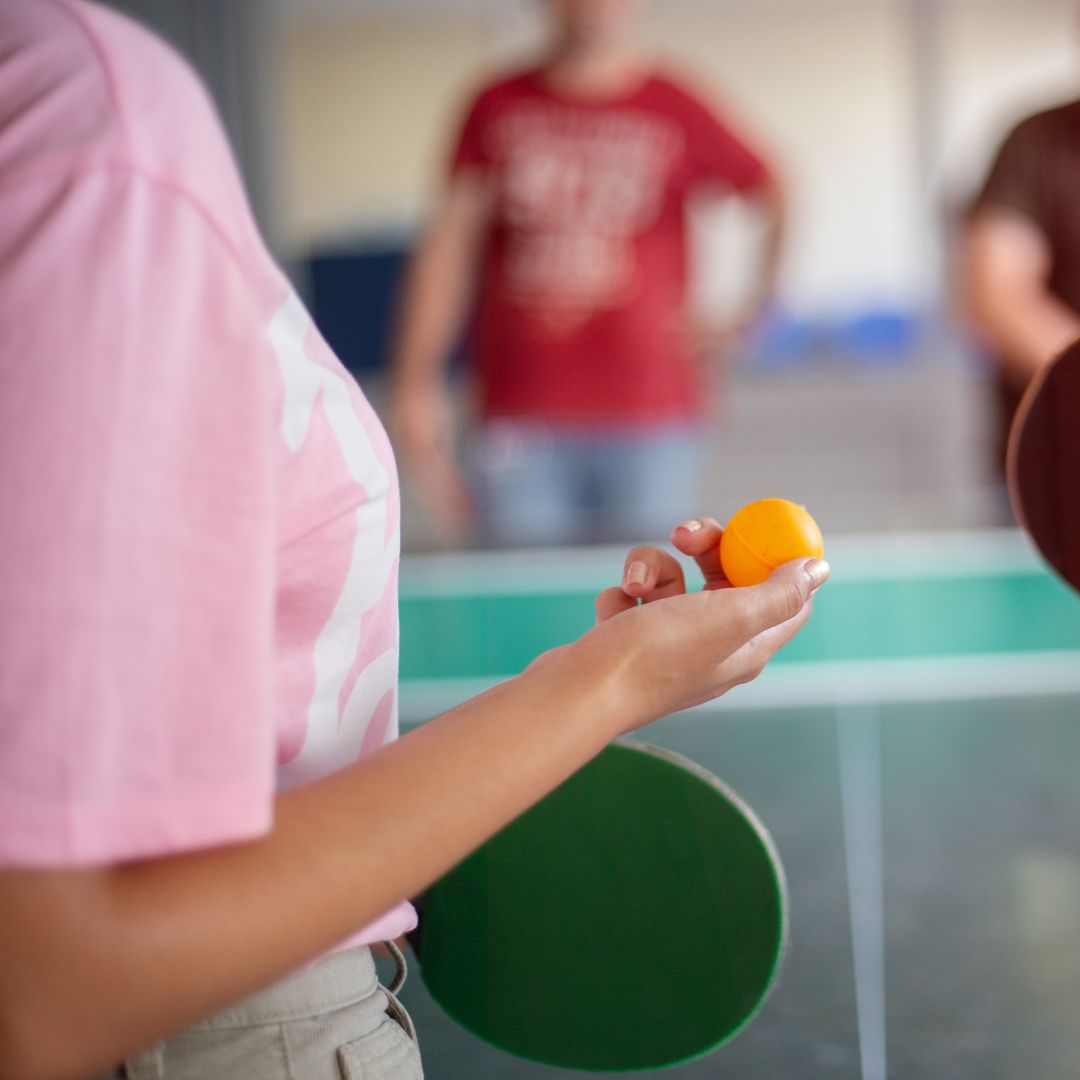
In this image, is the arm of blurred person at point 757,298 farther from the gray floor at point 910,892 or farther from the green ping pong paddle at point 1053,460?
the green ping pong paddle at point 1053,460

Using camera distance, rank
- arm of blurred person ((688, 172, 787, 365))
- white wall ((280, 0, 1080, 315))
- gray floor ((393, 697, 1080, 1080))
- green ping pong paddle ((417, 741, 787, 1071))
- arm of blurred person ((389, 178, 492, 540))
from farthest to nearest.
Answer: white wall ((280, 0, 1080, 315)) < arm of blurred person ((688, 172, 787, 365)) < arm of blurred person ((389, 178, 492, 540)) < gray floor ((393, 697, 1080, 1080)) < green ping pong paddle ((417, 741, 787, 1071))

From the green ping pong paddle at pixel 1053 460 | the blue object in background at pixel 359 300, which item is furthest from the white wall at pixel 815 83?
the green ping pong paddle at pixel 1053 460

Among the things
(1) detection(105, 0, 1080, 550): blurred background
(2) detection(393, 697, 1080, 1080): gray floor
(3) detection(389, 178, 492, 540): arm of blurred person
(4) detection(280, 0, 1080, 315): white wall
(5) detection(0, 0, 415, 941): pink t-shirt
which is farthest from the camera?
(4) detection(280, 0, 1080, 315): white wall

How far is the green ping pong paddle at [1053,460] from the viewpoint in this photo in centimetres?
107

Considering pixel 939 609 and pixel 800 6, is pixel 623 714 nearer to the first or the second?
pixel 939 609

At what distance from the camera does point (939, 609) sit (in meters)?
2.51

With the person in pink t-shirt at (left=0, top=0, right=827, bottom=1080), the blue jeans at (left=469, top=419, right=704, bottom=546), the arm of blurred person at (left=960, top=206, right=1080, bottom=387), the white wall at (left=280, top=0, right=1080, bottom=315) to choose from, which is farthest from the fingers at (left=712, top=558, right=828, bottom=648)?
the white wall at (left=280, top=0, right=1080, bottom=315)

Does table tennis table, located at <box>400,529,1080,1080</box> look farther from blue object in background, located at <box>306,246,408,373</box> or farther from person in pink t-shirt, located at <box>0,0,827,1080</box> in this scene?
blue object in background, located at <box>306,246,408,373</box>

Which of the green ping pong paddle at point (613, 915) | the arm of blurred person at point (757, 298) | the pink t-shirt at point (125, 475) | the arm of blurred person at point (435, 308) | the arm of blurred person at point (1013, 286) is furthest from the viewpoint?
the arm of blurred person at point (757, 298)

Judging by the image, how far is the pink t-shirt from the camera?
44cm

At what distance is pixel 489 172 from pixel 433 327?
1.22 feet

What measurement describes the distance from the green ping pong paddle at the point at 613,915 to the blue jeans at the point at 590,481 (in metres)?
1.97

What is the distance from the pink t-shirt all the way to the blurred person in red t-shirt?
2.28m

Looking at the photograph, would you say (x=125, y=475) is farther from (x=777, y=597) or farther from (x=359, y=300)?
(x=359, y=300)
